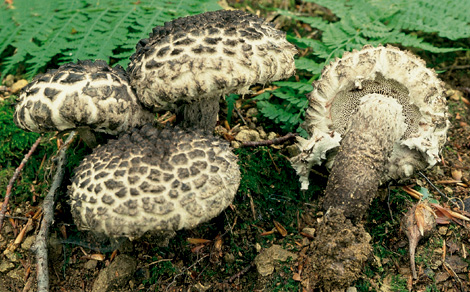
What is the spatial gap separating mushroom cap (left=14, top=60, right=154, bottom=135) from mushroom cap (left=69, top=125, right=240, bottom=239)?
0.26 metres

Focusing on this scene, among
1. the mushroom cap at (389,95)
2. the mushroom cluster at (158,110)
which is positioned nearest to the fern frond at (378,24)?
the mushroom cap at (389,95)

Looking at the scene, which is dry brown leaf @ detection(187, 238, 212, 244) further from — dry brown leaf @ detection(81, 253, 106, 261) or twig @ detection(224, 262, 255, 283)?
dry brown leaf @ detection(81, 253, 106, 261)

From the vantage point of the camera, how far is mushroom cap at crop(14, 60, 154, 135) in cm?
298

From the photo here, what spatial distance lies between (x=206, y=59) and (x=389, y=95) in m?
1.83

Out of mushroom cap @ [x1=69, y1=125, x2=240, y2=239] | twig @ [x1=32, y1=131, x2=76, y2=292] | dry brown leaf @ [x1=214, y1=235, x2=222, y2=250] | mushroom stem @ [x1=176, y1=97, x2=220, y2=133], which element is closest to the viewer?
mushroom cap @ [x1=69, y1=125, x2=240, y2=239]

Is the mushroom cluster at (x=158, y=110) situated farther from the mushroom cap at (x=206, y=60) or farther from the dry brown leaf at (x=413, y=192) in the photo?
the dry brown leaf at (x=413, y=192)

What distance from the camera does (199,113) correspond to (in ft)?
12.4

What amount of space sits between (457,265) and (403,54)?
6.25 feet

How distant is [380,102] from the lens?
3.49 meters

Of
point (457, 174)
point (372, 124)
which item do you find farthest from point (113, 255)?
point (457, 174)

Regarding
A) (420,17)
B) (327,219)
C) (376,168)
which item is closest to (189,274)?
(327,219)

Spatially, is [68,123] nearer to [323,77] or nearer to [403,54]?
[323,77]

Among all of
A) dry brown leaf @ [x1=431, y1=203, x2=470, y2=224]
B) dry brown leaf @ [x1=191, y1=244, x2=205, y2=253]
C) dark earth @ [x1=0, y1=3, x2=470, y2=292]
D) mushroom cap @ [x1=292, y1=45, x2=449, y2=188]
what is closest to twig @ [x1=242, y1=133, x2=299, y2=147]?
dark earth @ [x1=0, y1=3, x2=470, y2=292]

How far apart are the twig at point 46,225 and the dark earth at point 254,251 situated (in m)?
0.16
